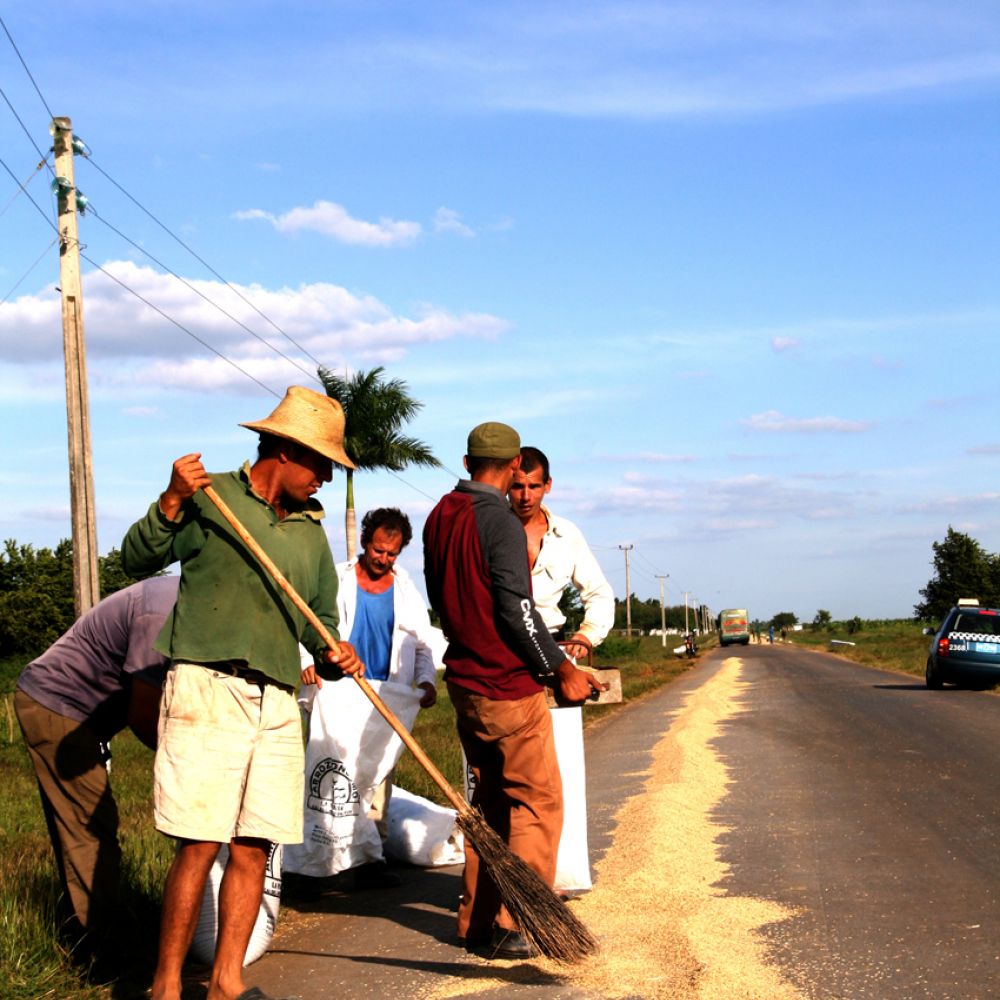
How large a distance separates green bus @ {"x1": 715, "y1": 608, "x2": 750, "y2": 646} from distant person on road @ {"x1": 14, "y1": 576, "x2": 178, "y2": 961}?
115m

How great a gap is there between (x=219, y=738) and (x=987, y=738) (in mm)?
11786

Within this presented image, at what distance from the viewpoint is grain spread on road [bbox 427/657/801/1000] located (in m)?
5.04

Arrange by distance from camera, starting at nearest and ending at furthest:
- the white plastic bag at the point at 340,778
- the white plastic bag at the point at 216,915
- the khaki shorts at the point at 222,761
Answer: the khaki shorts at the point at 222,761 → the white plastic bag at the point at 216,915 → the white plastic bag at the point at 340,778

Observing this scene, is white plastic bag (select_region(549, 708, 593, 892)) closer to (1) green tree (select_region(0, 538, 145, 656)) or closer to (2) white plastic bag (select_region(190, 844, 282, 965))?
(2) white plastic bag (select_region(190, 844, 282, 965))

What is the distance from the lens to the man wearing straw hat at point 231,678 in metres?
4.64

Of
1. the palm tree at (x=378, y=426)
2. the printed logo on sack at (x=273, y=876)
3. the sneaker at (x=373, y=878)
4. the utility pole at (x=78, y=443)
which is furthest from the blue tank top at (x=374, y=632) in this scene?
the palm tree at (x=378, y=426)

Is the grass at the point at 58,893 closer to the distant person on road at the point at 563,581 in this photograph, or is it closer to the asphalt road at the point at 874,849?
the distant person on road at the point at 563,581

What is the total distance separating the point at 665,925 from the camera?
19.4ft

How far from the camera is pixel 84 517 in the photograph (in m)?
16.8

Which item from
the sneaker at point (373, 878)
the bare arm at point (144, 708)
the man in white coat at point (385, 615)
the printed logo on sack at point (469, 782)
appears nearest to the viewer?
the bare arm at point (144, 708)

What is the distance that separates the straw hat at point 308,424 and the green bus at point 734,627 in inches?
4529

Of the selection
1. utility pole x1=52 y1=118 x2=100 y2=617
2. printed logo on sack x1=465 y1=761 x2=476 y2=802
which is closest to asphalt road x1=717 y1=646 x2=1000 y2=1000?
printed logo on sack x1=465 y1=761 x2=476 y2=802

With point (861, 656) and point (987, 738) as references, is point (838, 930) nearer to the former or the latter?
point (987, 738)

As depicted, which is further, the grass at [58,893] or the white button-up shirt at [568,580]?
the white button-up shirt at [568,580]
